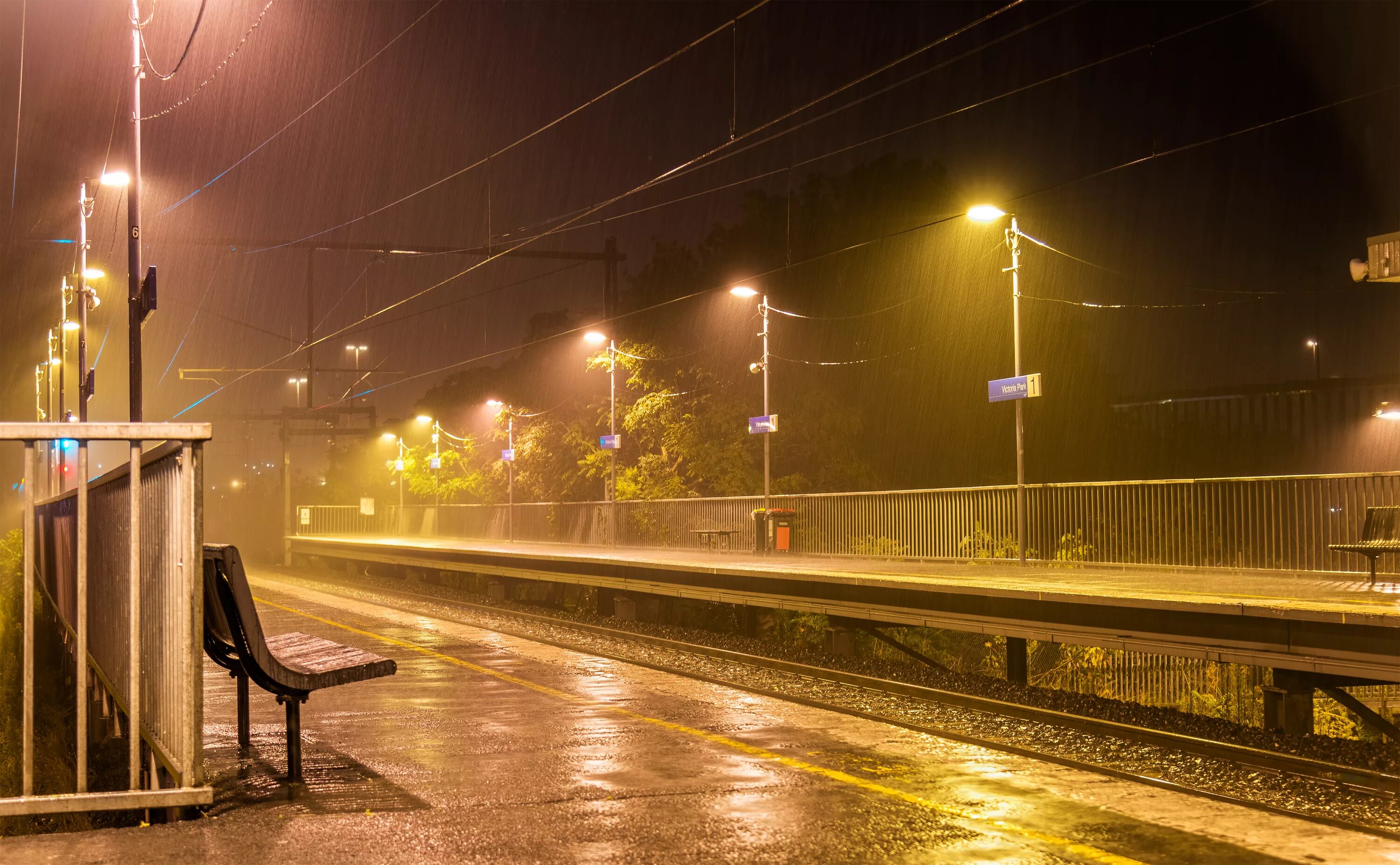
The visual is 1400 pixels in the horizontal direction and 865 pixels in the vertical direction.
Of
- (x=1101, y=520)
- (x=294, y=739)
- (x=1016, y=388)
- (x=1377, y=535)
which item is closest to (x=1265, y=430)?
(x=1101, y=520)

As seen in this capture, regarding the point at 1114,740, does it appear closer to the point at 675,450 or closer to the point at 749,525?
the point at 749,525

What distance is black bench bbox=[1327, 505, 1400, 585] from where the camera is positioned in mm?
15680

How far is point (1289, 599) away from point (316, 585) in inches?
1095

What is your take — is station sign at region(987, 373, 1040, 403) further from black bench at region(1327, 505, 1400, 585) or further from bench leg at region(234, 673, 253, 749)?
bench leg at region(234, 673, 253, 749)

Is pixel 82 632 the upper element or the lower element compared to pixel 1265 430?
lower

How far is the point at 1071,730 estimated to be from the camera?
10.3 m

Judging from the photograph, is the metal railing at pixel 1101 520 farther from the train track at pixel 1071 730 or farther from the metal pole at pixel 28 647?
the metal pole at pixel 28 647

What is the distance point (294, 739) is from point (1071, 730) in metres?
6.12

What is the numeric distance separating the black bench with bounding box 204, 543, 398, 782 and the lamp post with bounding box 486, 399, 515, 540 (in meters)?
40.2

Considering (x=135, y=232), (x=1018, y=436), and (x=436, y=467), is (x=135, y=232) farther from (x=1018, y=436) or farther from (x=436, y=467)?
(x=436, y=467)

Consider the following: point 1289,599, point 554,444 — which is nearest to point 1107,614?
point 1289,599

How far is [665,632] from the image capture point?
20094 mm

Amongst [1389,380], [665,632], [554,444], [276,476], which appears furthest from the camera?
[276,476]

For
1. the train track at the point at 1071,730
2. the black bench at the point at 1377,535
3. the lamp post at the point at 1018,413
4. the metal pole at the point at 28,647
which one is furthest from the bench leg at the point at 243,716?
the lamp post at the point at 1018,413
